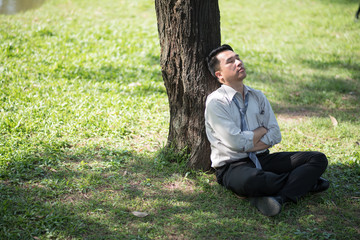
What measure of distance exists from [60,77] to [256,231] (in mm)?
4319

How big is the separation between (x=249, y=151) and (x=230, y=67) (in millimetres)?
834

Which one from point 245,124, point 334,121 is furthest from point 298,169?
point 334,121

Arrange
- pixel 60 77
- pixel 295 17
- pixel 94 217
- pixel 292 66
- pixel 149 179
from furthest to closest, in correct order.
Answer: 1. pixel 295 17
2. pixel 292 66
3. pixel 60 77
4. pixel 149 179
5. pixel 94 217

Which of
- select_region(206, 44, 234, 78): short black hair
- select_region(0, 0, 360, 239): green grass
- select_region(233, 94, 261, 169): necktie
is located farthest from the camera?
select_region(206, 44, 234, 78): short black hair

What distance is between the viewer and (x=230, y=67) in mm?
3668

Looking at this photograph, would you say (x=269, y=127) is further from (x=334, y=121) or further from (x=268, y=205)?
(x=334, y=121)

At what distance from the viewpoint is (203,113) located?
13.1ft

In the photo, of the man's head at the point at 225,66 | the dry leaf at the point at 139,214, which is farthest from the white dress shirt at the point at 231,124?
the dry leaf at the point at 139,214

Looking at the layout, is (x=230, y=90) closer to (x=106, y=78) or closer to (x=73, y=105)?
(x=73, y=105)

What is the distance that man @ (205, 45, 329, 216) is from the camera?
3.45 metres

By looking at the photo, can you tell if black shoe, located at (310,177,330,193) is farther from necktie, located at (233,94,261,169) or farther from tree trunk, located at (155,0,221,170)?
tree trunk, located at (155,0,221,170)

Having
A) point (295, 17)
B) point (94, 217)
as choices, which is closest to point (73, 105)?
point (94, 217)

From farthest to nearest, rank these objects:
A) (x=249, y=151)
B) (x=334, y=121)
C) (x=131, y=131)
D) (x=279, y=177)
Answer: (x=334, y=121), (x=131, y=131), (x=249, y=151), (x=279, y=177)

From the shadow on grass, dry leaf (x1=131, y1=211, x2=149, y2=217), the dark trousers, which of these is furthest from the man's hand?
dry leaf (x1=131, y1=211, x2=149, y2=217)
